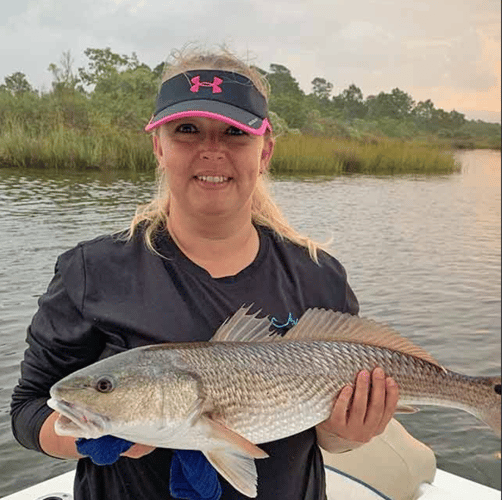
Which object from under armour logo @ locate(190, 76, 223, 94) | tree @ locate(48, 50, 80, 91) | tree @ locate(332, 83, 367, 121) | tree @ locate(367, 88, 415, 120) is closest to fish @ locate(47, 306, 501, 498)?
under armour logo @ locate(190, 76, 223, 94)

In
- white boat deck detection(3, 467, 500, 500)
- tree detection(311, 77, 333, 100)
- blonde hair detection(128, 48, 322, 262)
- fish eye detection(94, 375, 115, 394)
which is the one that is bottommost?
white boat deck detection(3, 467, 500, 500)

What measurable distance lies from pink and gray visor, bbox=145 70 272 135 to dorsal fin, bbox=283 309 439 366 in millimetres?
533

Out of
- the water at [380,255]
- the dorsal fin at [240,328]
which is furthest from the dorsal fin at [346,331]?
the water at [380,255]

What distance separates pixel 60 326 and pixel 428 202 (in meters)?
18.0

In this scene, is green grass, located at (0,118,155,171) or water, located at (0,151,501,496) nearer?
green grass, located at (0,118,155,171)

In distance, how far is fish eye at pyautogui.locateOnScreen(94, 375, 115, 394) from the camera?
4.75ft

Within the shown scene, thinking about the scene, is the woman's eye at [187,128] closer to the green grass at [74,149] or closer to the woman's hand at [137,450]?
the woman's hand at [137,450]

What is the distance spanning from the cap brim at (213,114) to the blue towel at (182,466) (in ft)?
2.75

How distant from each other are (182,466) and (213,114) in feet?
2.95

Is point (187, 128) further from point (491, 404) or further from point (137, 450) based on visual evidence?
point (491, 404)

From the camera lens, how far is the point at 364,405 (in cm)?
166

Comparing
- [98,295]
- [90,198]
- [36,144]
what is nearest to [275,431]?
[98,295]

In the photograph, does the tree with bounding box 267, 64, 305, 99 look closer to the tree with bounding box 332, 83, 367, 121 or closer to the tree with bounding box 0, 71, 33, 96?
the tree with bounding box 0, 71, 33, 96

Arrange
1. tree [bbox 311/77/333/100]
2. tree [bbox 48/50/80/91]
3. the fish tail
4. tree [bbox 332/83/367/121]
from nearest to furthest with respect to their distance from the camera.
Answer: the fish tail → tree [bbox 48/50/80/91] → tree [bbox 311/77/333/100] → tree [bbox 332/83/367/121]
